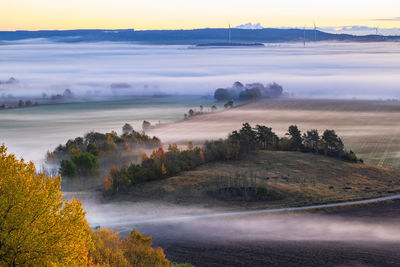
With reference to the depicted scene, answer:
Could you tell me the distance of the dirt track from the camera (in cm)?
4116

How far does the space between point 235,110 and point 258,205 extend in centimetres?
11703

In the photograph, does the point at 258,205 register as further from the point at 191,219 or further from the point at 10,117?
the point at 10,117

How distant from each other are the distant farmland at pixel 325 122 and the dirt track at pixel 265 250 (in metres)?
40.3

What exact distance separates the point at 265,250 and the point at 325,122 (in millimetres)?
101510

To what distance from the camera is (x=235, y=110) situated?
17312 cm

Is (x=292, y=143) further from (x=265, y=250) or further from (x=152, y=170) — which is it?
(x=265, y=250)

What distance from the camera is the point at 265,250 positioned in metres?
43.8

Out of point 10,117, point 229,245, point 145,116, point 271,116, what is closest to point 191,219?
point 229,245

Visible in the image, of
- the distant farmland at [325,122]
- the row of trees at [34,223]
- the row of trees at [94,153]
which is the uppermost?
the row of trees at [34,223]

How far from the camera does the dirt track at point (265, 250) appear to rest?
4116 cm

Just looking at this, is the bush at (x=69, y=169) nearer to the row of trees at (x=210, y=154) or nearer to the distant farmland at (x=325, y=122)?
the row of trees at (x=210, y=154)

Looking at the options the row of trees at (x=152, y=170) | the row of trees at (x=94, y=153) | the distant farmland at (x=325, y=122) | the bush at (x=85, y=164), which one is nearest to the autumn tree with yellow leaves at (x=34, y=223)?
the row of trees at (x=152, y=170)

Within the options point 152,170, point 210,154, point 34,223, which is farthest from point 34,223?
point 210,154

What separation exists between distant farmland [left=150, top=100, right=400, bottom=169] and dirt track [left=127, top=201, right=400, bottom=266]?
40279 mm
